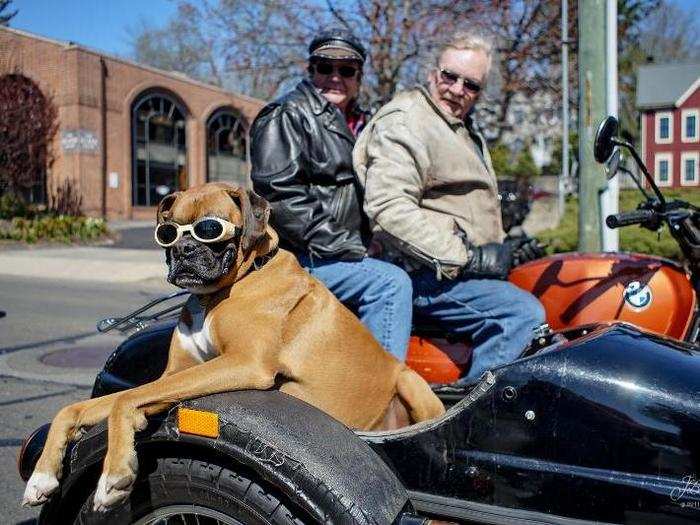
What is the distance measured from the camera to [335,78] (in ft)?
10.8

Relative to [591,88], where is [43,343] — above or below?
below

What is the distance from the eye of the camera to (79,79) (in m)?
29.3

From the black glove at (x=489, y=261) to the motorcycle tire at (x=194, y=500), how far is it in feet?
4.14

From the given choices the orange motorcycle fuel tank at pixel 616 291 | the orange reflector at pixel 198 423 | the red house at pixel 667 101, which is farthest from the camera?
the red house at pixel 667 101

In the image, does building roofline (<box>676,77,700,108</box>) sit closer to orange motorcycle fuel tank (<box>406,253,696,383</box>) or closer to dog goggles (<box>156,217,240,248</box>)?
orange motorcycle fuel tank (<box>406,253,696,383</box>)

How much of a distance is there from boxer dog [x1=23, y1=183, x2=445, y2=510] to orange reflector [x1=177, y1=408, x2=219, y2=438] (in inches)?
2.5

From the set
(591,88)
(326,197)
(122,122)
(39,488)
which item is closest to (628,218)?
(326,197)

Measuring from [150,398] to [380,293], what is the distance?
1060mm

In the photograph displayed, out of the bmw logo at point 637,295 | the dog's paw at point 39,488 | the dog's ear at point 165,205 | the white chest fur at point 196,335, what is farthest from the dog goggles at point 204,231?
the bmw logo at point 637,295

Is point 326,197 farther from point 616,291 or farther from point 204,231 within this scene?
point 616,291

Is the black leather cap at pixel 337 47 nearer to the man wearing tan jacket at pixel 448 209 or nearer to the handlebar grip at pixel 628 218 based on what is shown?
the man wearing tan jacket at pixel 448 209

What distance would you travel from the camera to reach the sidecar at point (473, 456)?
1845 mm

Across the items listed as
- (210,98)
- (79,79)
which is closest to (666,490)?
(79,79)

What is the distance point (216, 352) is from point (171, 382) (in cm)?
28
